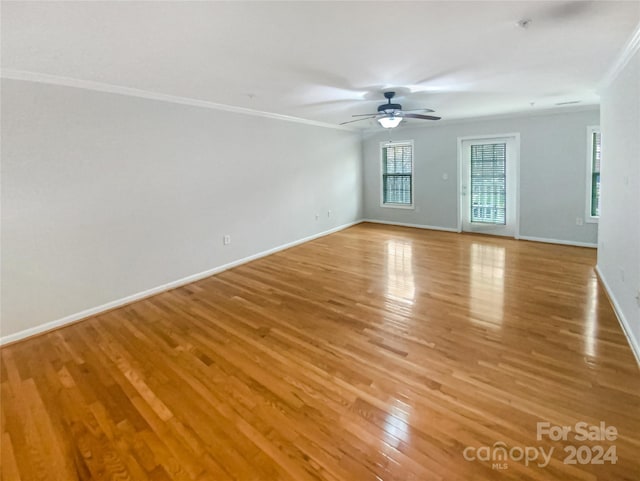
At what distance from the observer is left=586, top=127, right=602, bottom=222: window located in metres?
5.27

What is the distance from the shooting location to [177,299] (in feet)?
12.7

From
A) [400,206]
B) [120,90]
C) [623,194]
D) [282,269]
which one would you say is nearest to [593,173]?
[623,194]

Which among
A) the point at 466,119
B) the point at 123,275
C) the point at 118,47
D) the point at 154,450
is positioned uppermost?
the point at 466,119

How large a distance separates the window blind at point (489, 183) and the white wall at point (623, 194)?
240cm

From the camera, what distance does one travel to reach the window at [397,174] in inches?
297

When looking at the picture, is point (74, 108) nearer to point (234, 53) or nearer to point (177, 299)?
point (234, 53)

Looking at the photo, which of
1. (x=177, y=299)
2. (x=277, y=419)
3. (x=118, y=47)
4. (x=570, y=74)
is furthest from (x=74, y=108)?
(x=570, y=74)

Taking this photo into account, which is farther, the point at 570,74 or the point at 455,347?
the point at 570,74

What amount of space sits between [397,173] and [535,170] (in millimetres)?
2802

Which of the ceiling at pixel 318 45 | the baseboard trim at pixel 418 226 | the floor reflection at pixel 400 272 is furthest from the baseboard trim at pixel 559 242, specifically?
the ceiling at pixel 318 45

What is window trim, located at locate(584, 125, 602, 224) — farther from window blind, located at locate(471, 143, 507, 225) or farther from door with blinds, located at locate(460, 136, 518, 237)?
window blind, located at locate(471, 143, 507, 225)

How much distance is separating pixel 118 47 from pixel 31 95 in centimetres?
122

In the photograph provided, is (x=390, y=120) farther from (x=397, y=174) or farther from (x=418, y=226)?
(x=418, y=226)

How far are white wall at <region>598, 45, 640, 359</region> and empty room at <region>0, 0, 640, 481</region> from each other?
0.04 meters
